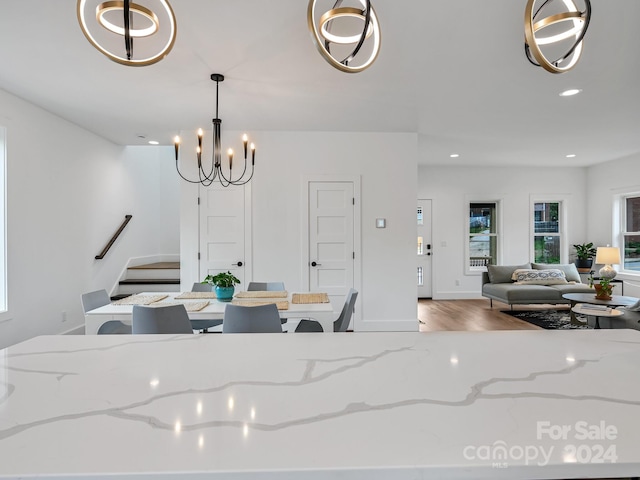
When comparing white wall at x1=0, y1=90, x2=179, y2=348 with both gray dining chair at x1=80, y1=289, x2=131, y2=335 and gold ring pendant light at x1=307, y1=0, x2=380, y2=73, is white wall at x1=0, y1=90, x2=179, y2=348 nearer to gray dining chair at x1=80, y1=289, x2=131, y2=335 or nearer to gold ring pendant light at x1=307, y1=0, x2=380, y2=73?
gray dining chair at x1=80, y1=289, x2=131, y2=335

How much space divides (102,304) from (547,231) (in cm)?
761

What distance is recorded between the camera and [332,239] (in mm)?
4602

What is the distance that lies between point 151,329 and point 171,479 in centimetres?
169

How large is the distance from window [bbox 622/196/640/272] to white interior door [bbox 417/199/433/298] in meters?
3.31

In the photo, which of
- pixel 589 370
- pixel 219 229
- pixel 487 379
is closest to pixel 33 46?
pixel 219 229

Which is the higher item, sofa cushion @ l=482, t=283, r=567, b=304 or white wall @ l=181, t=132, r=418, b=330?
white wall @ l=181, t=132, r=418, b=330

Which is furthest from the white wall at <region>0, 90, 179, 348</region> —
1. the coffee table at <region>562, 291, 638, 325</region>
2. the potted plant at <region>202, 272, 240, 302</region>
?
the coffee table at <region>562, 291, 638, 325</region>

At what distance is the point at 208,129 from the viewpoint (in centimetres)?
443

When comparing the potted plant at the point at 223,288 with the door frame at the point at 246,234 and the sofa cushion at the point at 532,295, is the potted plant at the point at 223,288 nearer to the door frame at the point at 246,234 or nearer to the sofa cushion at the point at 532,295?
the door frame at the point at 246,234

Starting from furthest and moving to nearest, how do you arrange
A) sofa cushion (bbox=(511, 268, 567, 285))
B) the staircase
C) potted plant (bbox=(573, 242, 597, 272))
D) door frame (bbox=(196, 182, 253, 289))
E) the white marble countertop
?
potted plant (bbox=(573, 242, 597, 272)) → sofa cushion (bbox=(511, 268, 567, 285)) → the staircase → door frame (bbox=(196, 182, 253, 289)) → the white marble countertop

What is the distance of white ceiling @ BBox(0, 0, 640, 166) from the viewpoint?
7.11 ft

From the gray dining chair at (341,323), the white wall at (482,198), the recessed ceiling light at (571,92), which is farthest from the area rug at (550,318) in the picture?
the gray dining chair at (341,323)

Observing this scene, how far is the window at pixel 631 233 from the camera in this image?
241 inches

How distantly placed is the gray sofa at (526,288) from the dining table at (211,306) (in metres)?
4.03
